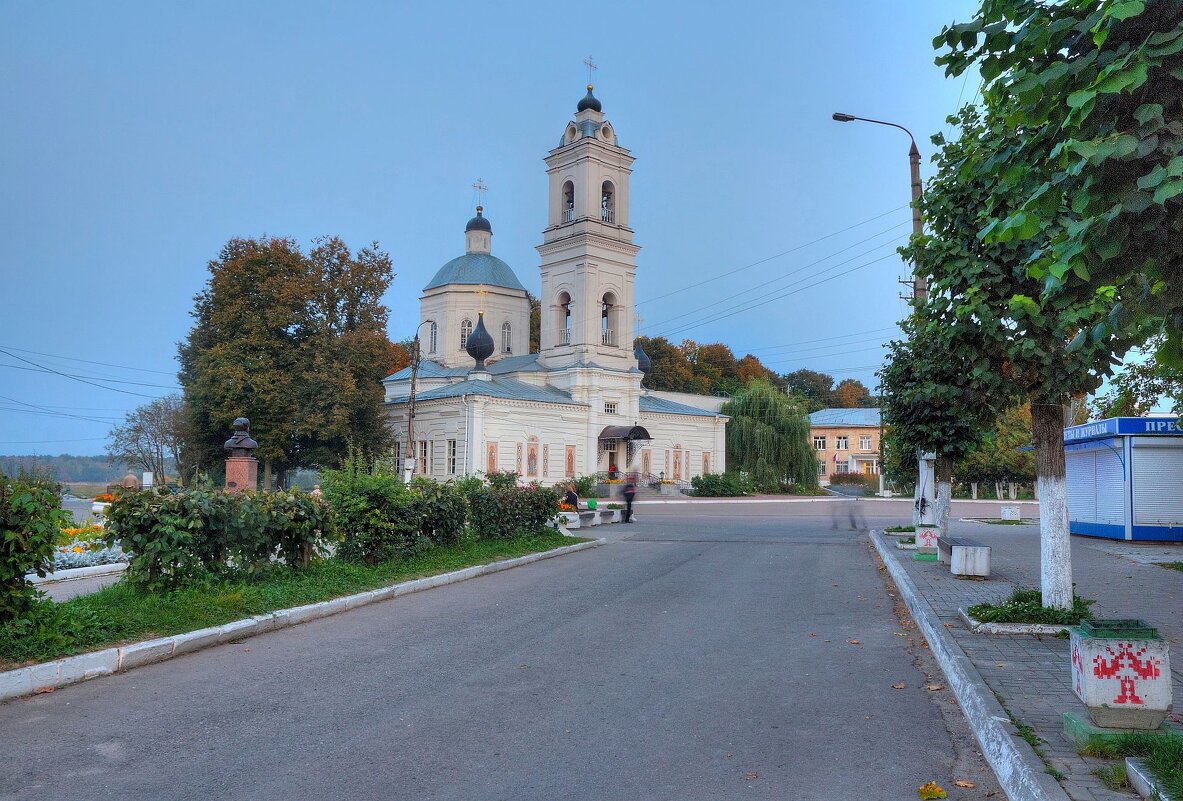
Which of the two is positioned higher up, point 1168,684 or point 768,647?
point 1168,684

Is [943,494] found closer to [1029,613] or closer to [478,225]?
[1029,613]

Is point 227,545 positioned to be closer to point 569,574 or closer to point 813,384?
point 569,574

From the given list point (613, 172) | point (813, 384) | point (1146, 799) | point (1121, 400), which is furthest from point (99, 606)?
point (813, 384)

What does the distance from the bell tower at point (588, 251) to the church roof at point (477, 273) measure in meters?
6.58

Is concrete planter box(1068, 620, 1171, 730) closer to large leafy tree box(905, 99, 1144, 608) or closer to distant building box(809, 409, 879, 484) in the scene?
large leafy tree box(905, 99, 1144, 608)

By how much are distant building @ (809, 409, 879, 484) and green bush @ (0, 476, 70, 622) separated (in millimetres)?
78989

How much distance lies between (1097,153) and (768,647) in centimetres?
625

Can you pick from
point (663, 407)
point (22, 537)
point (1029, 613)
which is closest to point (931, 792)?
point (1029, 613)

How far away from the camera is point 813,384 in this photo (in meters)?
99.4

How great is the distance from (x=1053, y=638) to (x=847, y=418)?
7838 cm

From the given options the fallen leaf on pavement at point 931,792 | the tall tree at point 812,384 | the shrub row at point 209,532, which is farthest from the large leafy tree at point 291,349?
the tall tree at point 812,384

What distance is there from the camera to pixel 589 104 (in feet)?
180

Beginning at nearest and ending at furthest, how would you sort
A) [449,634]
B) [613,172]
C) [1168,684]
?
[1168,684], [449,634], [613,172]

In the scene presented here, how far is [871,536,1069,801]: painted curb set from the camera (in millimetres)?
4504
